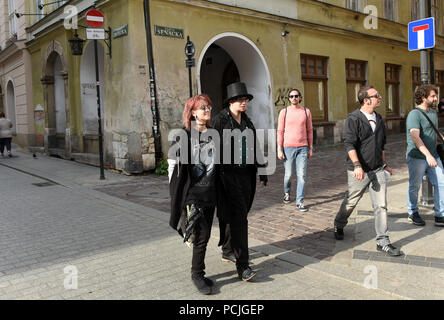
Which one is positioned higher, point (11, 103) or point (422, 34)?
point (11, 103)

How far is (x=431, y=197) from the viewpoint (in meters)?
6.39

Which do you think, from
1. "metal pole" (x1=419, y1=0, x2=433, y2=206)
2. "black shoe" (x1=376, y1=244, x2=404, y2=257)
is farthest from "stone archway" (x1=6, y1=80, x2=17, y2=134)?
"black shoe" (x1=376, y1=244, x2=404, y2=257)

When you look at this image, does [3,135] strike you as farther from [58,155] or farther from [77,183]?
[77,183]

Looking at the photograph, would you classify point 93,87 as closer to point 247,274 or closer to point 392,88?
point 247,274

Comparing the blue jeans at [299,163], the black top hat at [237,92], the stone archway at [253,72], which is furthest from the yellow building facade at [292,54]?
the black top hat at [237,92]

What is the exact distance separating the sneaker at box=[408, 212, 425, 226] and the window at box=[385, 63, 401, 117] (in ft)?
47.3

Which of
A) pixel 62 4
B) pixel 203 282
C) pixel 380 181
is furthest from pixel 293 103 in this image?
pixel 62 4

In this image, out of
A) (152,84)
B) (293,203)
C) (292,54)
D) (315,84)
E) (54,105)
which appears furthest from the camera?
(54,105)

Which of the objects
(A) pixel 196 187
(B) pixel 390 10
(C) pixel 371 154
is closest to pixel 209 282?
(A) pixel 196 187

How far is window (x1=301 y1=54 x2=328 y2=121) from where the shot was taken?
583 inches

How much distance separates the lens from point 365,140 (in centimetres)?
456

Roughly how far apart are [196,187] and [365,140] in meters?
2.02

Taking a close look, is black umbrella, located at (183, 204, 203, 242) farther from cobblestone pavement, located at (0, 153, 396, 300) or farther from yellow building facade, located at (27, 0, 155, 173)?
A: yellow building facade, located at (27, 0, 155, 173)
